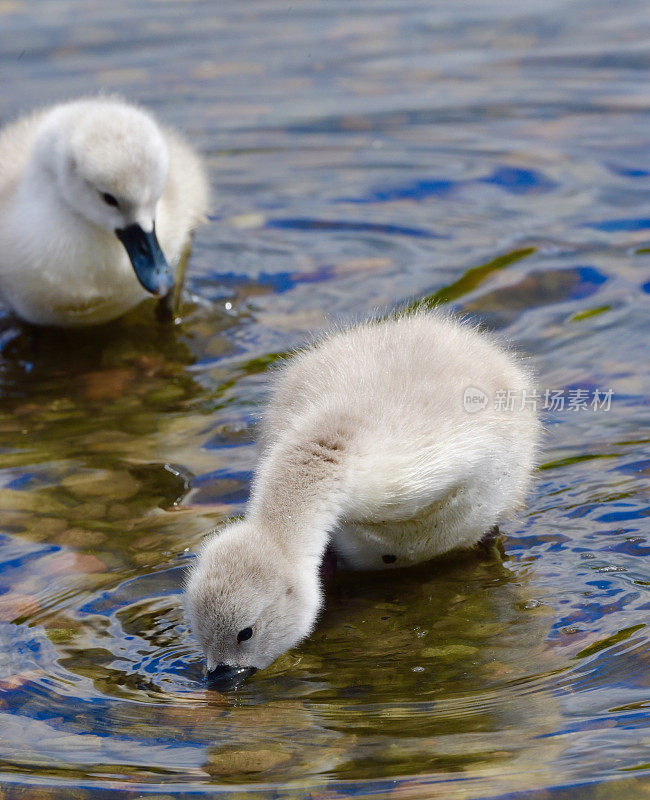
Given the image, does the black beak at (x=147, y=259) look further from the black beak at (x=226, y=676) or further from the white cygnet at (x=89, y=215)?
the black beak at (x=226, y=676)

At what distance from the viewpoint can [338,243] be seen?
23.1 feet

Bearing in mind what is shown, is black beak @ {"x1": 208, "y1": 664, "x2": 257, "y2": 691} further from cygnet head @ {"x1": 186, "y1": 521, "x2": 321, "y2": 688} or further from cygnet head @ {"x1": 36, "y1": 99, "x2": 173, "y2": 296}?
cygnet head @ {"x1": 36, "y1": 99, "x2": 173, "y2": 296}

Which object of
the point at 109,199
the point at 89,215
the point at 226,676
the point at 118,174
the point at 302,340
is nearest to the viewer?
the point at 226,676

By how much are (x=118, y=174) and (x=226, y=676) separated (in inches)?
112

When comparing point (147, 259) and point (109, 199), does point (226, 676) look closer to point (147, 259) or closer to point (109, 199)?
point (147, 259)

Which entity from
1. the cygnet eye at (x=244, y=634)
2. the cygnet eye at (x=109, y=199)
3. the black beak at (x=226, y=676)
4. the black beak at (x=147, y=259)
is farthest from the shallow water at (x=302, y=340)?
the cygnet eye at (x=109, y=199)

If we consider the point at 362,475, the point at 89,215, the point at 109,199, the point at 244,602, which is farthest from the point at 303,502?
the point at 89,215

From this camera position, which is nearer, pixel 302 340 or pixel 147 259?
pixel 147 259

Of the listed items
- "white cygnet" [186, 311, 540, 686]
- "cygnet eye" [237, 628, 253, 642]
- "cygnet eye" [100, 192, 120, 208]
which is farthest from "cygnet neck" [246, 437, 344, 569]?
"cygnet eye" [100, 192, 120, 208]

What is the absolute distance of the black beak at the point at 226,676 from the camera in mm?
3449

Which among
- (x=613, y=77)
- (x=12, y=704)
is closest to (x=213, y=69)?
(x=613, y=77)

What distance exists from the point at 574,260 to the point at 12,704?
159 inches

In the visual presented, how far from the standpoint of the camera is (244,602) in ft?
10.9

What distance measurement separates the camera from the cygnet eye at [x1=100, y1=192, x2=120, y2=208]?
5707 mm
